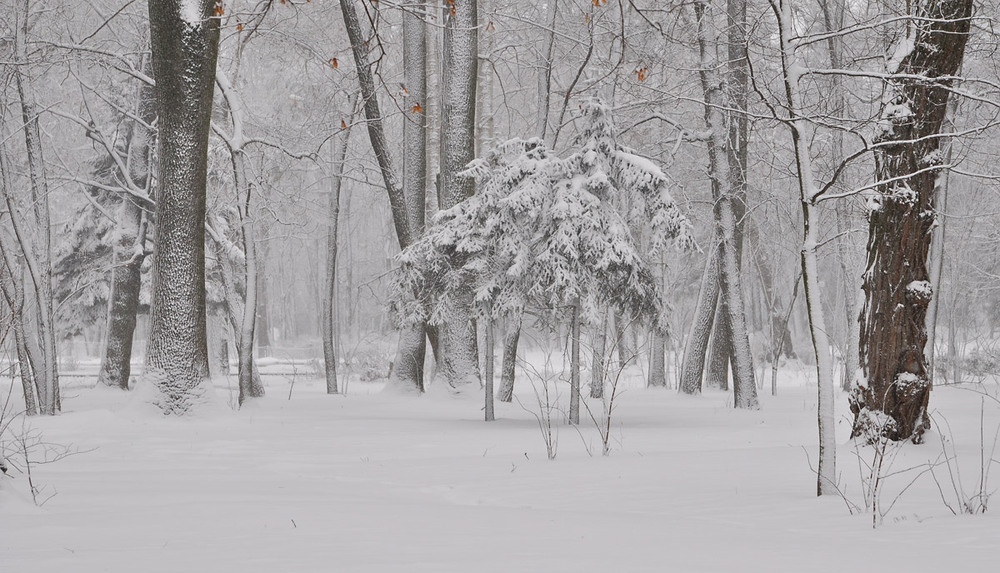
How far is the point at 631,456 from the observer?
25.3 feet

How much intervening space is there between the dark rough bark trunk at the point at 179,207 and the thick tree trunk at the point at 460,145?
15.7 ft

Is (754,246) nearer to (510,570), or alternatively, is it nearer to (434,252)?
(434,252)

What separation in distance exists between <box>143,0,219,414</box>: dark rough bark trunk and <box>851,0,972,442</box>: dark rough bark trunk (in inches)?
308

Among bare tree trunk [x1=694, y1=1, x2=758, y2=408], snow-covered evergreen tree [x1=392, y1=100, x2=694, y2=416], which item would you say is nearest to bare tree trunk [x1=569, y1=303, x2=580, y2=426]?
snow-covered evergreen tree [x1=392, y1=100, x2=694, y2=416]

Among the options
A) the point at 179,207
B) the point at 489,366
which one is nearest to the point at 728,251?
the point at 489,366

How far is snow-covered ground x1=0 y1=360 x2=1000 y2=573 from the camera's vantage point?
3.43m

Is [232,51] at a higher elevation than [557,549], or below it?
higher

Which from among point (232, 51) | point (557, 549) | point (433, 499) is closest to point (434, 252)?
point (433, 499)

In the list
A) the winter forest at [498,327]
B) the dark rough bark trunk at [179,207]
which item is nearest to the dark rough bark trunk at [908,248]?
the winter forest at [498,327]

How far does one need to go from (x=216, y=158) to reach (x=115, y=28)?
3.47 m

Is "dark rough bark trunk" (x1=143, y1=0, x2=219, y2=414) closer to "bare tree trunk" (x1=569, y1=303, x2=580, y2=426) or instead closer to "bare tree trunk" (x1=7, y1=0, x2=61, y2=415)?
"bare tree trunk" (x1=7, y1=0, x2=61, y2=415)

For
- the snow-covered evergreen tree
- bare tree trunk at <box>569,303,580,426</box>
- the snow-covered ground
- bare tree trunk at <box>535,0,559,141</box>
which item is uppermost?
bare tree trunk at <box>535,0,559,141</box>

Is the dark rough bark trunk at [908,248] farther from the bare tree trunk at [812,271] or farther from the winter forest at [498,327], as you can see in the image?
the bare tree trunk at [812,271]

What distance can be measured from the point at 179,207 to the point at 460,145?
539 centimetres
